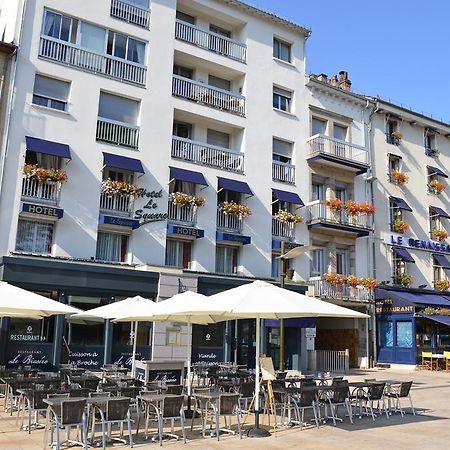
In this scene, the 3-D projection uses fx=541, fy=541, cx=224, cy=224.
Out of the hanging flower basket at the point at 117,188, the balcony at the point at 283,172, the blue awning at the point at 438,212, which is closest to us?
the hanging flower basket at the point at 117,188

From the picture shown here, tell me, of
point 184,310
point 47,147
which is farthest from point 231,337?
point 184,310

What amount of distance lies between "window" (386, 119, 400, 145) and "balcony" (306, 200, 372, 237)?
593 centimetres

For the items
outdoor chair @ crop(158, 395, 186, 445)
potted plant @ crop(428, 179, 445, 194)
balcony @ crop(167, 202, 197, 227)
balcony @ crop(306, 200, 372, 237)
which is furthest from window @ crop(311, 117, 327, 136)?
outdoor chair @ crop(158, 395, 186, 445)

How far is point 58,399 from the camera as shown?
9.18 metres

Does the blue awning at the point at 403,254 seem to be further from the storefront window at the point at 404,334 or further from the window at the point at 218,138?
the window at the point at 218,138

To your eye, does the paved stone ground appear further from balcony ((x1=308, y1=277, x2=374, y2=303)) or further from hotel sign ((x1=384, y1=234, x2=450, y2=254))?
hotel sign ((x1=384, y1=234, x2=450, y2=254))

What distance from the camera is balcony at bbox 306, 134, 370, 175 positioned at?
26370 mm

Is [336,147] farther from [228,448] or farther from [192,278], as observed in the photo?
[228,448]

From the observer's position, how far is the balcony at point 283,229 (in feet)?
81.6

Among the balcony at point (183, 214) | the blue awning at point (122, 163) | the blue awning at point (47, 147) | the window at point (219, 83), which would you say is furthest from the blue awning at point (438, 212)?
the blue awning at point (47, 147)

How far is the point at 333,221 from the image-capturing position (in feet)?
85.7

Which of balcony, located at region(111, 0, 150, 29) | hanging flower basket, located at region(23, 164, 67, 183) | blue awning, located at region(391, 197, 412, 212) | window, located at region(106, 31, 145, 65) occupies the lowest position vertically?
hanging flower basket, located at region(23, 164, 67, 183)

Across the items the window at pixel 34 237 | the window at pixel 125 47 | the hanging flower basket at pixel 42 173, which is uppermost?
the window at pixel 125 47

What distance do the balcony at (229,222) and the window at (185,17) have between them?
30.3ft
